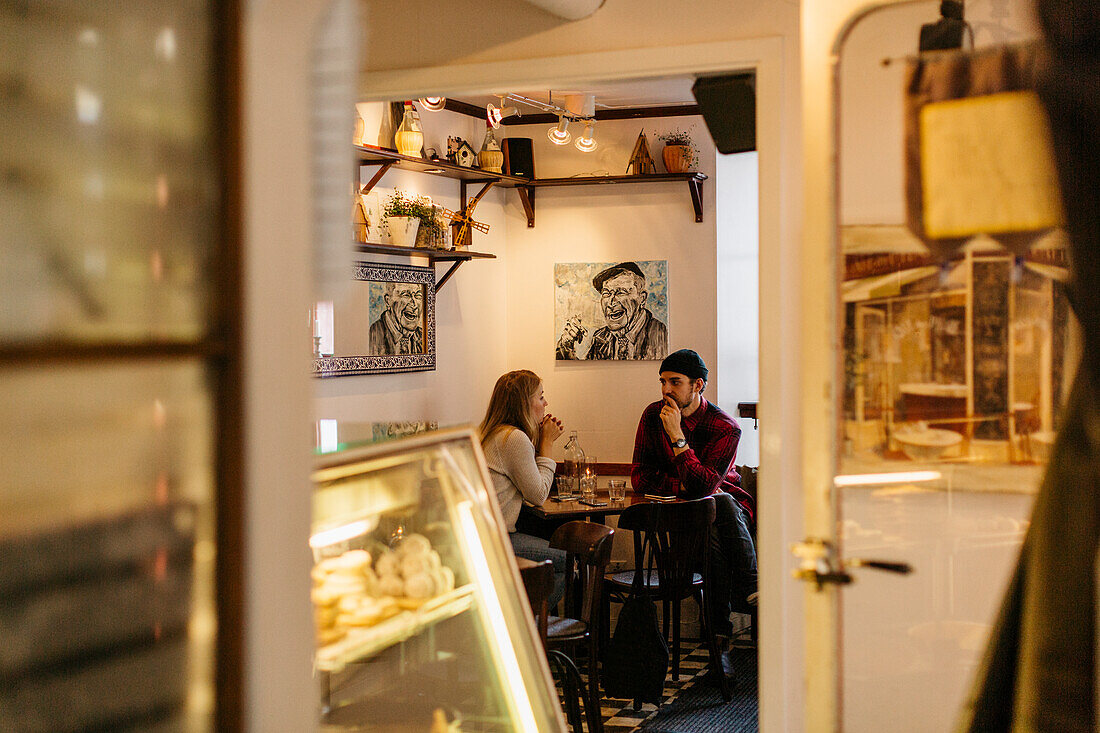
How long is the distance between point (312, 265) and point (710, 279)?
4878 mm

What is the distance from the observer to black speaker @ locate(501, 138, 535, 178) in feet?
19.7

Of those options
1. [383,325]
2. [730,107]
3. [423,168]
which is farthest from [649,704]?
[423,168]

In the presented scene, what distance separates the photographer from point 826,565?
1838 millimetres

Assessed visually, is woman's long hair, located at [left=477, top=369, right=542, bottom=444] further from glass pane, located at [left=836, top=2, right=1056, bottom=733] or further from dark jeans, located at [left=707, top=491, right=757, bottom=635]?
glass pane, located at [left=836, top=2, right=1056, bottom=733]

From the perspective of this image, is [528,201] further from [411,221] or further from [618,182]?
[411,221]

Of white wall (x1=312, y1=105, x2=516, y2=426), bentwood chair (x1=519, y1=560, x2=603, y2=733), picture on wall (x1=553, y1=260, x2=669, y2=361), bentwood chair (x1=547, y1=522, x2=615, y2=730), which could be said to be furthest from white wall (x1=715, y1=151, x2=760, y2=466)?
bentwood chair (x1=519, y1=560, x2=603, y2=733)

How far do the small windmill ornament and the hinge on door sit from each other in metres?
3.95

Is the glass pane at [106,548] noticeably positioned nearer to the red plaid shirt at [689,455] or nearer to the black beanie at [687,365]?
the red plaid shirt at [689,455]

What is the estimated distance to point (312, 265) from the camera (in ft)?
4.17

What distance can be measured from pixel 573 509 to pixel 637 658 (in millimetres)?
772

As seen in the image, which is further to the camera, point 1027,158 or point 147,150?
point 1027,158

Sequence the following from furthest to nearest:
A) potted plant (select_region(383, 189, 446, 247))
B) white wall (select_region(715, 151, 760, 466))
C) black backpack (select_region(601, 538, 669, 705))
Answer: white wall (select_region(715, 151, 760, 466)), potted plant (select_region(383, 189, 446, 247)), black backpack (select_region(601, 538, 669, 705))

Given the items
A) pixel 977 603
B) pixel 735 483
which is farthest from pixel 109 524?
pixel 735 483

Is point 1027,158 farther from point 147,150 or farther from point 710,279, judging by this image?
point 710,279
